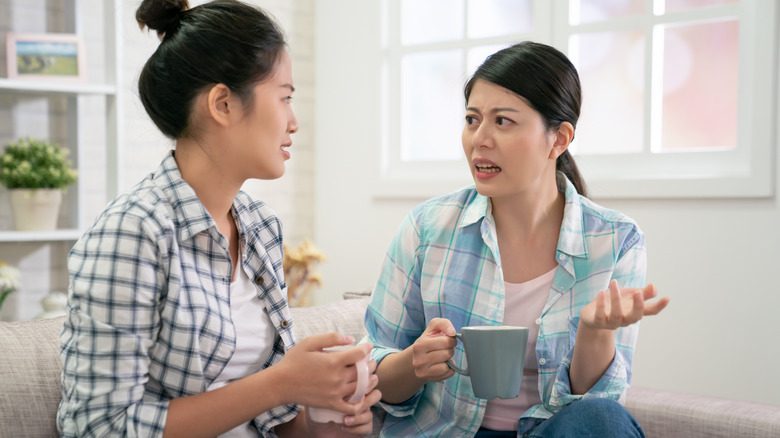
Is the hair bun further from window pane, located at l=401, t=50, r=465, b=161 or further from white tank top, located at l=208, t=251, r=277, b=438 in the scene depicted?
window pane, located at l=401, t=50, r=465, b=161

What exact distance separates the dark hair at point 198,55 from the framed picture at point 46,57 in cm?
159

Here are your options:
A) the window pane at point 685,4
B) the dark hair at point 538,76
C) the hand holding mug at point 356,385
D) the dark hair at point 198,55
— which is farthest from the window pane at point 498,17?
the hand holding mug at point 356,385

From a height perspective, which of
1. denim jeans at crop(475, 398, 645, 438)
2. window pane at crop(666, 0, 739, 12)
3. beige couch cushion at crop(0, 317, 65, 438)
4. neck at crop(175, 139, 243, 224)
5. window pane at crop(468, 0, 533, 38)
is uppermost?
window pane at crop(468, 0, 533, 38)

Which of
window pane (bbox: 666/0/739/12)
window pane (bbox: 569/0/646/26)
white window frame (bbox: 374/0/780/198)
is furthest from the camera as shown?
window pane (bbox: 569/0/646/26)

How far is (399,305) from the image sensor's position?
5.48ft

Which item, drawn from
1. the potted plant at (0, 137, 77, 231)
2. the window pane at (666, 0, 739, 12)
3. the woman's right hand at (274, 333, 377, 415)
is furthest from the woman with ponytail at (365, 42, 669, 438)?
the potted plant at (0, 137, 77, 231)

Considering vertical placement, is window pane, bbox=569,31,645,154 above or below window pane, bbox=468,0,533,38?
below

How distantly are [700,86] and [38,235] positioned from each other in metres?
2.38

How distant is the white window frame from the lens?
8.18ft

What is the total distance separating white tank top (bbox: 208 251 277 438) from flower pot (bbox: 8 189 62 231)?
1585 millimetres

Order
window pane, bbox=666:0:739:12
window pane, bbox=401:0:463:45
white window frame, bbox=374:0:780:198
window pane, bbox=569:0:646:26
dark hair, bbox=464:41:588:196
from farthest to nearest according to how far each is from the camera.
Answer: window pane, bbox=401:0:463:45, window pane, bbox=569:0:646:26, window pane, bbox=666:0:739:12, white window frame, bbox=374:0:780:198, dark hair, bbox=464:41:588:196

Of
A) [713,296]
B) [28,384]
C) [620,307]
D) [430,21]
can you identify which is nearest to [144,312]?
[28,384]

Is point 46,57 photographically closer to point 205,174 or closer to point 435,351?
point 205,174

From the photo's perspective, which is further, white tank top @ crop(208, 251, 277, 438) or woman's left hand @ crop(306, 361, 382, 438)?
white tank top @ crop(208, 251, 277, 438)
